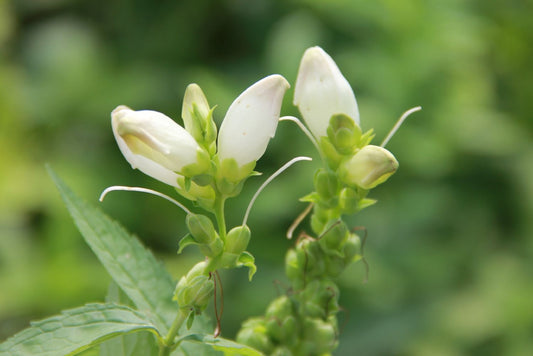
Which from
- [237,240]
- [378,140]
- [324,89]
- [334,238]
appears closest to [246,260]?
[237,240]

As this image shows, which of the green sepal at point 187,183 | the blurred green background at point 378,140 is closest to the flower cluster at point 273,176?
the green sepal at point 187,183

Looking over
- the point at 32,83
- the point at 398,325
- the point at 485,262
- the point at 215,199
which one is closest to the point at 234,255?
the point at 215,199

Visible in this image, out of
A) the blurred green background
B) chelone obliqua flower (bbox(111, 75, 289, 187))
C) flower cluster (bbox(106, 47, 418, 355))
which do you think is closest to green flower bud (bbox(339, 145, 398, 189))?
flower cluster (bbox(106, 47, 418, 355))

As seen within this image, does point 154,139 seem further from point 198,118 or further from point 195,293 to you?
point 195,293

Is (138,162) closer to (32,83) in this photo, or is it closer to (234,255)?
(234,255)

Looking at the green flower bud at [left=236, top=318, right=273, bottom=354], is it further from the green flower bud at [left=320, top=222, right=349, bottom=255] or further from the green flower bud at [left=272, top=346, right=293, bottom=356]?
the green flower bud at [left=320, top=222, right=349, bottom=255]
